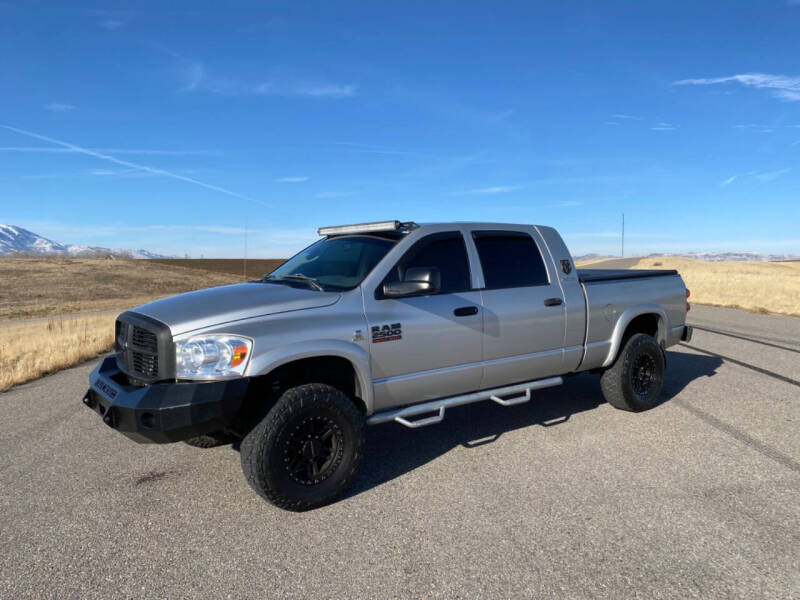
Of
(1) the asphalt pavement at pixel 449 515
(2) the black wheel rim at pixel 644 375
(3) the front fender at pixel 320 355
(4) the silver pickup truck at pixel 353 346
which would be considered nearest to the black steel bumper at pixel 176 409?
(4) the silver pickup truck at pixel 353 346

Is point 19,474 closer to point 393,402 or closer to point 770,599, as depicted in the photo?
point 393,402

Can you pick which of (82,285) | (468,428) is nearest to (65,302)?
(82,285)

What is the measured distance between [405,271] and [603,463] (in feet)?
7.35

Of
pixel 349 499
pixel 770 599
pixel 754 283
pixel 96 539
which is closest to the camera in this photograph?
pixel 770 599

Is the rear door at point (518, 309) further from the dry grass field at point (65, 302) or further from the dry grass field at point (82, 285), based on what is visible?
the dry grass field at point (82, 285)

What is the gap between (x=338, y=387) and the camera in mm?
4129

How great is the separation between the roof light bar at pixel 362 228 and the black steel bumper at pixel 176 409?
6.03 ft

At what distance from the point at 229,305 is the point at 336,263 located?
3.81ft

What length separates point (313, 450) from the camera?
3680 millimetres

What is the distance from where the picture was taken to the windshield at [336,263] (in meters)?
4.29

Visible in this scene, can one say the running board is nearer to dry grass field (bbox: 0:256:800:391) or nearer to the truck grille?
the truck grille

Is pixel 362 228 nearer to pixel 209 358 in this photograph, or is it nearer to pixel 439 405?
pixel 439 405

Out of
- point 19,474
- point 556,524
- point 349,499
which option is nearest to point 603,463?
point 556,524

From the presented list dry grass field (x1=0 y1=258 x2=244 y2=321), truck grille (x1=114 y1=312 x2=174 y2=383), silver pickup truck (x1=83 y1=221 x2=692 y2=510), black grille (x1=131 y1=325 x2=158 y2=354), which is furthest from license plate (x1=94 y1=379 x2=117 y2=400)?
dry grass field (x1=0 y1=258 x2=244 y2=321)
